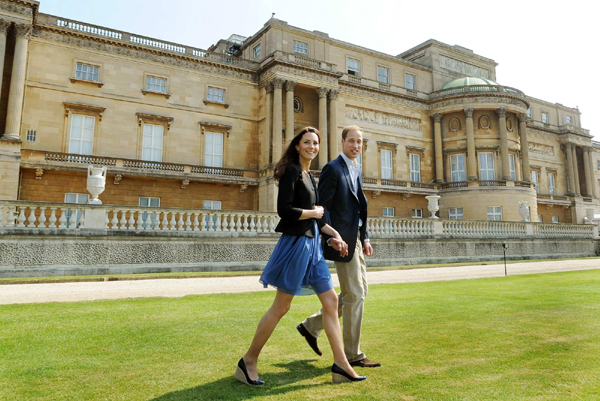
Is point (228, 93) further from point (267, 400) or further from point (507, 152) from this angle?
point (267, 400)

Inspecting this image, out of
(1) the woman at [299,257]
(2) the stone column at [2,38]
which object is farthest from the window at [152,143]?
(1) the woman at [299,257]

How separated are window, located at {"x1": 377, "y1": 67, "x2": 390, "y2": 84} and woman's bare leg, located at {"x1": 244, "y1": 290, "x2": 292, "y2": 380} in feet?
114

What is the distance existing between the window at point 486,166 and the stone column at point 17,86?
33.0 metres

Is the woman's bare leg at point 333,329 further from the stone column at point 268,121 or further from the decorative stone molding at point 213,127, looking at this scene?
the decorative stone molding at point 213,127

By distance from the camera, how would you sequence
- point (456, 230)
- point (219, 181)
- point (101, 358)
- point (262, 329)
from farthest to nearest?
point (219, 181), point (456, 230), point (101, 358), point (262, 329)

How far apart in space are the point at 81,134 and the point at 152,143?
395 cm

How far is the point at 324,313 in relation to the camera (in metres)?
3.63

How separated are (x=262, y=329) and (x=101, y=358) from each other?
5.23 feet

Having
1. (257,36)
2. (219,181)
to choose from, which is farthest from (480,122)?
(219,181)

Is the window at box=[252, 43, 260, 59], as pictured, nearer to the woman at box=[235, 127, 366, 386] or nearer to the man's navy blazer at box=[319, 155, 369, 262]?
the man's navy blazer at box=[319, 155, 369, 262]

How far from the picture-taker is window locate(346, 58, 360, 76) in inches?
1358

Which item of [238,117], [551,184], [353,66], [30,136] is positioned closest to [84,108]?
[30,136]

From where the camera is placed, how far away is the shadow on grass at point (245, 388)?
9.66 ft

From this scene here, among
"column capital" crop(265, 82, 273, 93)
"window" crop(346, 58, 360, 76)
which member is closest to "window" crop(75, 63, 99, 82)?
"column capital" crop(265, 82, 273, 93)
